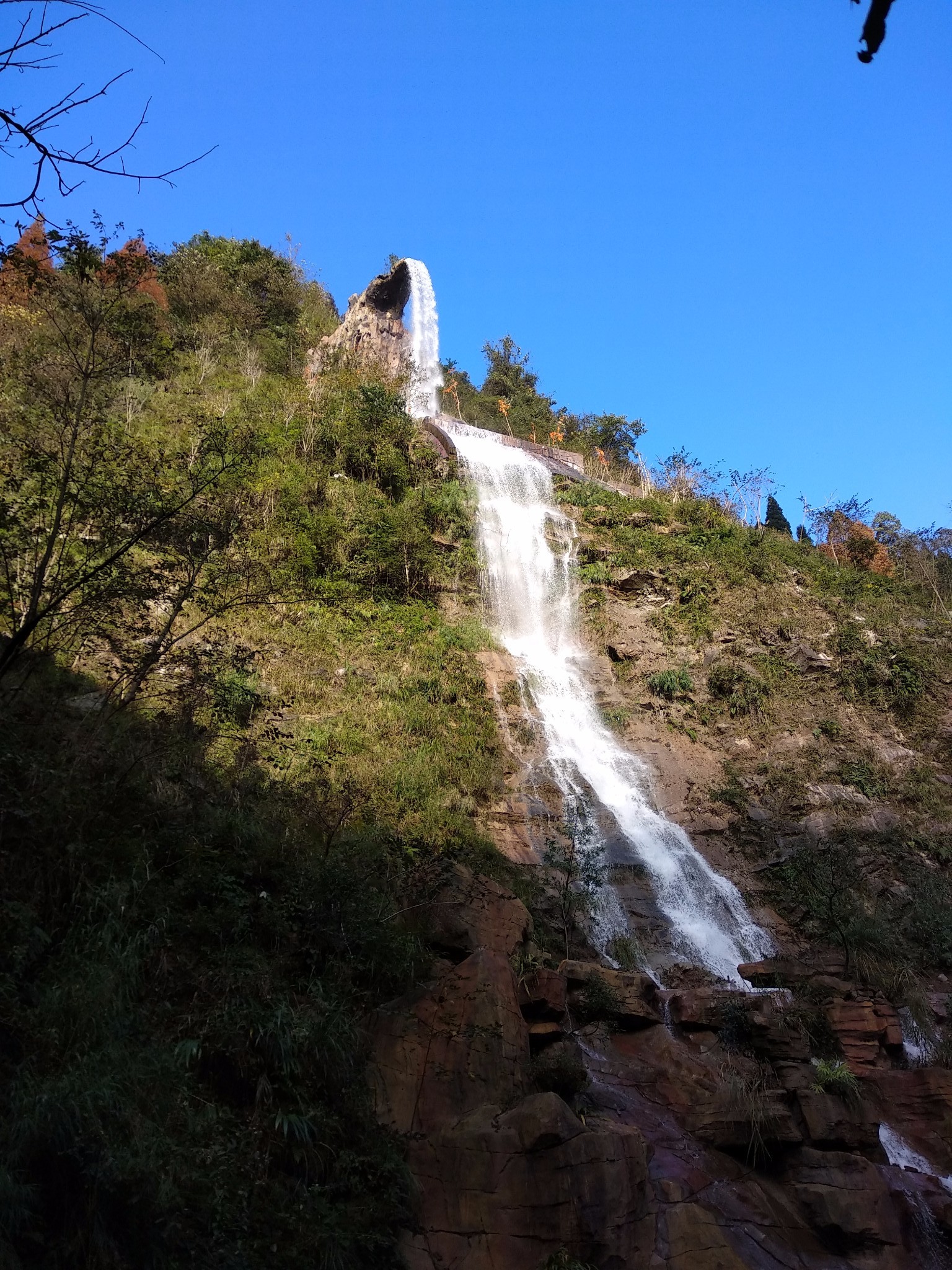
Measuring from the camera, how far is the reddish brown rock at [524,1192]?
4867mm

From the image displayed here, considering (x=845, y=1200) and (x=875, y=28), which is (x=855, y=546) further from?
(x=875, y=28)

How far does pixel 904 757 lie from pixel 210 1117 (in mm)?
16633

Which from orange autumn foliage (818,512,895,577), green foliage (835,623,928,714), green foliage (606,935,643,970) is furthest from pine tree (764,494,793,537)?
green foliage (606,935,643,970)

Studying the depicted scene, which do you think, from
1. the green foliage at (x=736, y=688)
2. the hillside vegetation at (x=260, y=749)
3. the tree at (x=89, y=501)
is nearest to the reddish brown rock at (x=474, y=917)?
the hillside vegetation at (x=260, y=749)

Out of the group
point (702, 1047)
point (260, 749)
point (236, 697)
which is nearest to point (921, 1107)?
point (702, 1047)

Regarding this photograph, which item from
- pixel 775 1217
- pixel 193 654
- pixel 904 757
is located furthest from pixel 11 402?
pixel 904 757

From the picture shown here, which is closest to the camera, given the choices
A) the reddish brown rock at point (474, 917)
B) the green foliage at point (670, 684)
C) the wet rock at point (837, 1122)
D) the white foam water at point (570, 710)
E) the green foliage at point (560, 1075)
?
the green foliage at point (560, 1075)

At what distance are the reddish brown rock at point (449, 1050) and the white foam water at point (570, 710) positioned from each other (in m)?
4.75

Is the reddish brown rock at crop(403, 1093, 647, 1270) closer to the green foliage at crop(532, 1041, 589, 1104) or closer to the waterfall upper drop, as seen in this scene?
the green foliage at crop(532, 1041, 589, 1104)

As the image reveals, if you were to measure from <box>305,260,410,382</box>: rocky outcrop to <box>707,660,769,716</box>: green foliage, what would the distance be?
603 inches

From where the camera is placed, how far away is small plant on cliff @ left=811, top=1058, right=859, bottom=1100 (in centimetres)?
719

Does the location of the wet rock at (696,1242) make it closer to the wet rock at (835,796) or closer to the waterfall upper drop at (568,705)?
the waterfall upper drop at (568,705)

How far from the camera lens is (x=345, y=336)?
27.9 m

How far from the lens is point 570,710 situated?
54.0 ft
